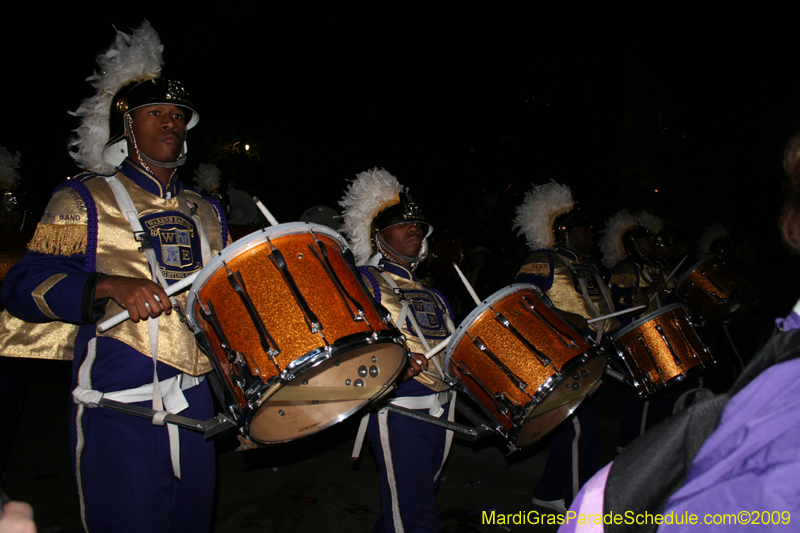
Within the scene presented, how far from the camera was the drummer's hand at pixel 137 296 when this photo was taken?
6.10ft

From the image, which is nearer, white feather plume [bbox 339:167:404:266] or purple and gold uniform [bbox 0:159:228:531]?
purple and gold uniform [bbox 0:159:228:531]

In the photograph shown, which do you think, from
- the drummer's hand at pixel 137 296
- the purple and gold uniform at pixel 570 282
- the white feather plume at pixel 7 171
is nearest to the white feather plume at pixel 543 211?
the purple and gold uniform at pixel 570 282

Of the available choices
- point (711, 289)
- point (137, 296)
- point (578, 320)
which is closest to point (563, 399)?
point (578, 320)

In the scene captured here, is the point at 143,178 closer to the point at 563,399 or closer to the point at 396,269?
the point at 396,269

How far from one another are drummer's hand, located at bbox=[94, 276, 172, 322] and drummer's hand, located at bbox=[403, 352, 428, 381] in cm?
124

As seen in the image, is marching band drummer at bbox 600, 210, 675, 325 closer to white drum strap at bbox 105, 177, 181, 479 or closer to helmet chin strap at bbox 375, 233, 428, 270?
helmet chin strap at bbox 375, 233, 428, 270

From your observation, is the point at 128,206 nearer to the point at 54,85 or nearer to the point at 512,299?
the point at 512,299

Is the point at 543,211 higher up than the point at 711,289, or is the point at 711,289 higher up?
the point at 543,211

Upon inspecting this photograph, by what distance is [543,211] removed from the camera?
19.4 ft

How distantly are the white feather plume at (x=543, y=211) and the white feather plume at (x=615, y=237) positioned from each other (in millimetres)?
2582

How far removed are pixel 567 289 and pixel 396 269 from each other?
2.18m

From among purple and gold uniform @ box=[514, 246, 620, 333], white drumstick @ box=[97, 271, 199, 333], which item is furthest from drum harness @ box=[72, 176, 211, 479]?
purple and gold uniform @ box=[514, 246, 620, 333]

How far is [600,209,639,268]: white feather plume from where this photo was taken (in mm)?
8109

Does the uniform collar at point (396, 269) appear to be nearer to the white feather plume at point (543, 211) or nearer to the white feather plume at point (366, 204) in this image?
the white feather plume at point (366, 204)
